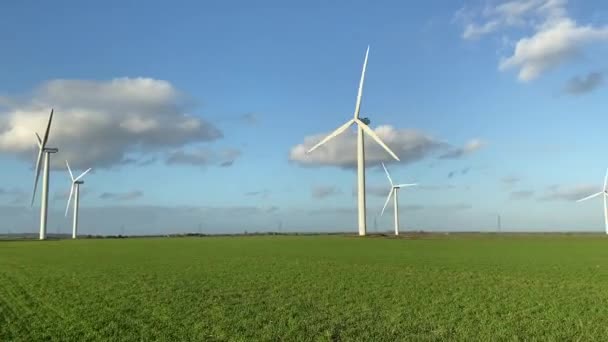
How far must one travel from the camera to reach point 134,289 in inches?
1220

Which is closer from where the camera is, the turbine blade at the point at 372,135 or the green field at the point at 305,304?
the green field at the point at 305,304

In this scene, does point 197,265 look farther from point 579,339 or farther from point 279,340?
point 579,339

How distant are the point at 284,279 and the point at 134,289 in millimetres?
9226

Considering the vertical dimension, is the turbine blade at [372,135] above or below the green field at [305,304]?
above

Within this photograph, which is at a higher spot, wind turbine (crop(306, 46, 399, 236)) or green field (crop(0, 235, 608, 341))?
wind turbine (crop(306, 46, 399, 236))

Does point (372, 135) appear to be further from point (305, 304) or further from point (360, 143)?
point (305, 304)

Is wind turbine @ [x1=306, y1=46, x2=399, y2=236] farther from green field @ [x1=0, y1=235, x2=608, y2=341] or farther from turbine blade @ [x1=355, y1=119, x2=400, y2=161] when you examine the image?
green field @ [x1=0, y1=235, x2=608, y2=341]

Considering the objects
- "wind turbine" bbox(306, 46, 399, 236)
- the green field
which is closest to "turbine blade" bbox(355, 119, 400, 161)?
"wind turbine" bbox(306, 46, 399, 236)

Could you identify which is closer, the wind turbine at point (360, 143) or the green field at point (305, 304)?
the green field at point (305, 304)

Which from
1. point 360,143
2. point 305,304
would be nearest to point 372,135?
point 360,143

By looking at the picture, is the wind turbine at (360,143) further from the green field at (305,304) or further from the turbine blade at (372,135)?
the green field at (305,304)

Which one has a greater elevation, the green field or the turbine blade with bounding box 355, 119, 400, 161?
the turbine blade with bounding box 355, 119, 400, 161

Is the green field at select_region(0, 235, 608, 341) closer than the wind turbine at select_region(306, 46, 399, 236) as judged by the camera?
Yes

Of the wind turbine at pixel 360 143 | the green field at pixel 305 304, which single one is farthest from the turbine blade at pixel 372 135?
the green field at pixel 305 304
